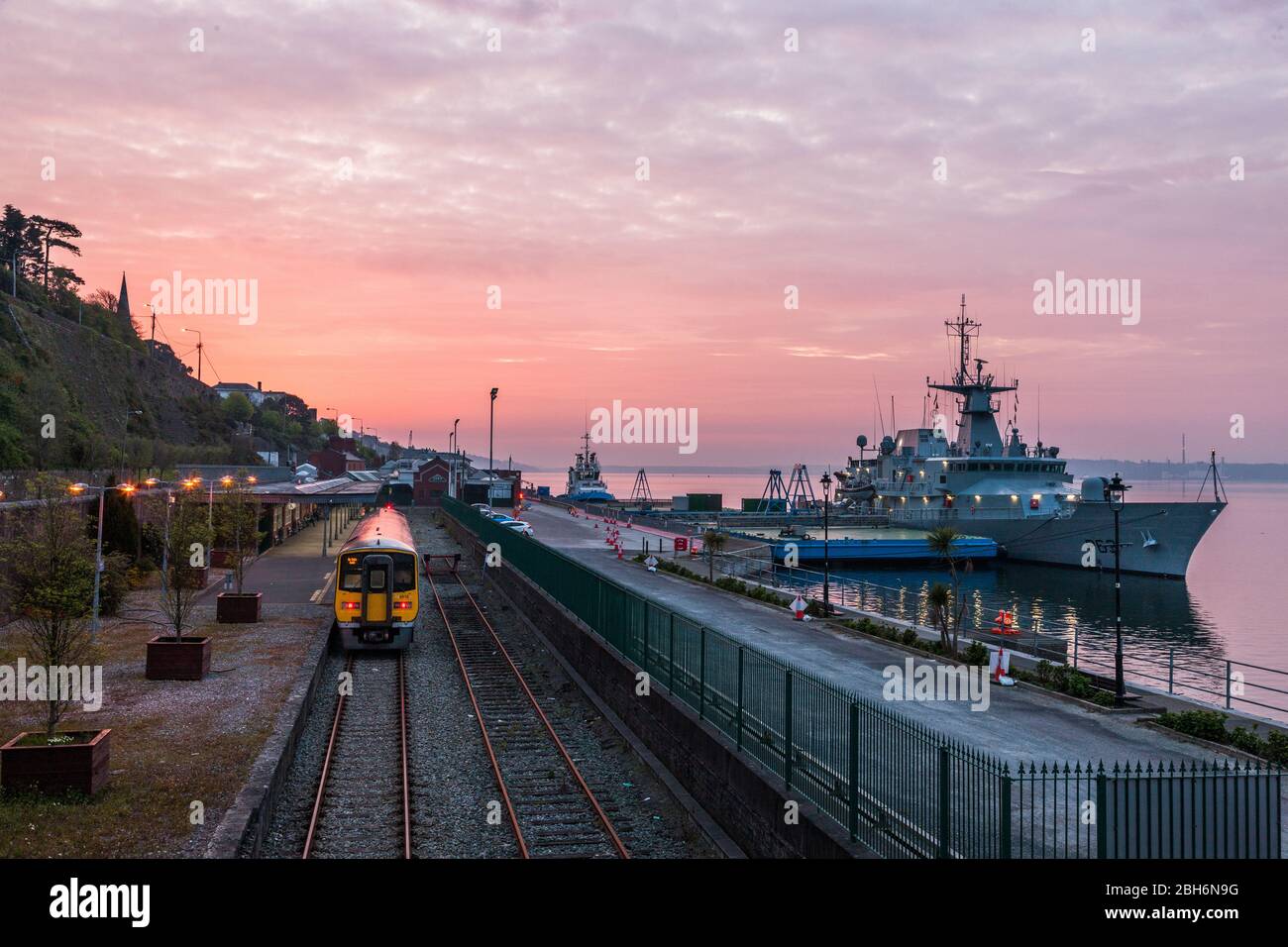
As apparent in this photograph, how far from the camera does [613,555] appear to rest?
54094mm

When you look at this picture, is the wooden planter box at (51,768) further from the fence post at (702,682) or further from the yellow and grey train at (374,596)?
the yellow and grey train at (374,596)

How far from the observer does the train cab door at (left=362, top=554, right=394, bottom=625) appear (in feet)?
89.8

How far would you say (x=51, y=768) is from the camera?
13508mm

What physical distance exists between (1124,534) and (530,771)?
2771 inches

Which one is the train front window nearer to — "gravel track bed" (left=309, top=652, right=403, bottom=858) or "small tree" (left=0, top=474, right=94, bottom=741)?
"gravel track bed" (left=309, top=652, right=403, bottom=858)

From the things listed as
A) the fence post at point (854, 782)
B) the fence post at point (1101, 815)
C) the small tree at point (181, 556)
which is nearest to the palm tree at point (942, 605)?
the fence post at point (854, 782)

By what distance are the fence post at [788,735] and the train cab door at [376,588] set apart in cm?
1688

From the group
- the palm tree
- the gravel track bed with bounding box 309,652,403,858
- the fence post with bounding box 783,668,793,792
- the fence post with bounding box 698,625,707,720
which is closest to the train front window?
the gravel track bed with bounding box 309,652,403,858

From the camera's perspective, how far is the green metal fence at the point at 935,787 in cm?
908

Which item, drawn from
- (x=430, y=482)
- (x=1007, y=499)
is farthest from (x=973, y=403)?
(x=430, y=482)
